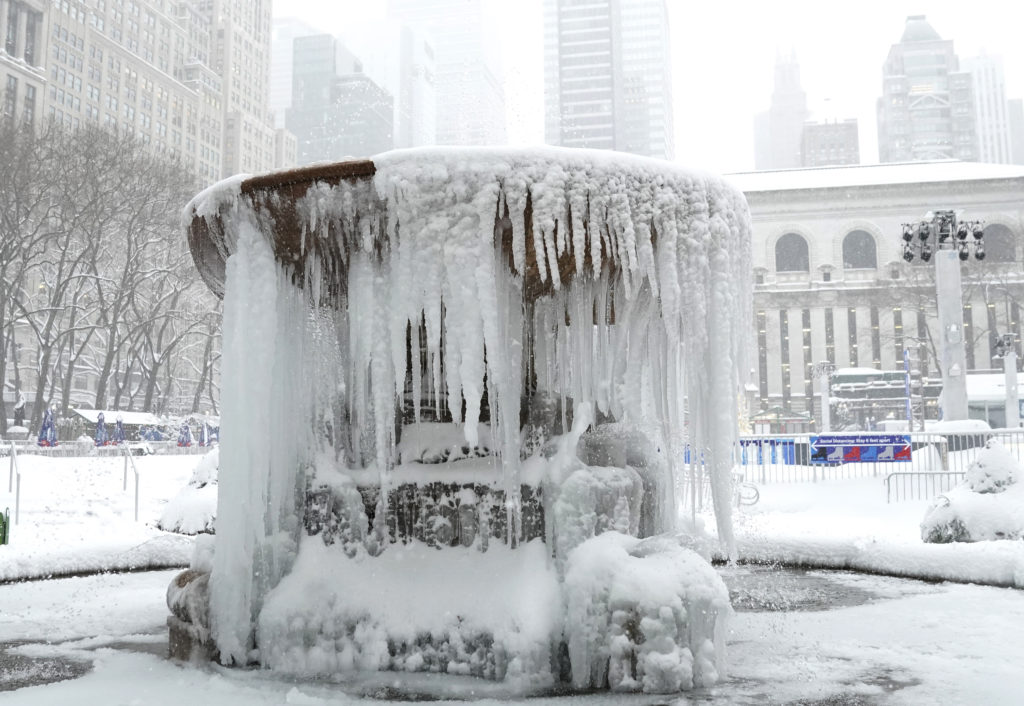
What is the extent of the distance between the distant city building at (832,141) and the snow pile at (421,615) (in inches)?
8196

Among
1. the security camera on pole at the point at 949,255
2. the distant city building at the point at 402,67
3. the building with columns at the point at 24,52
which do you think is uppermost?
the building with columns at the point at 24,52

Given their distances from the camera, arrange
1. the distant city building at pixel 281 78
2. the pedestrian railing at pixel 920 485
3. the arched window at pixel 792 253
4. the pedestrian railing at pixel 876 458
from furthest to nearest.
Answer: the distant city building at pixel 281 78 < the arched window at pixel 792 253 < the pedestrian railing at pixel 876 458 < the pedestrian railing at pixel 920 485

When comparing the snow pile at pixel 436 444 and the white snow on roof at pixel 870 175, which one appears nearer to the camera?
the snow pile at pixel 436 444

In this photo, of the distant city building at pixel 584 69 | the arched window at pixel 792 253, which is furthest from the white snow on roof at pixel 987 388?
the distant city building at pixel 584 69

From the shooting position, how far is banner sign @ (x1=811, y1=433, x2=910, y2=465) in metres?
18.9

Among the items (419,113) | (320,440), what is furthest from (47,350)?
(320,440)

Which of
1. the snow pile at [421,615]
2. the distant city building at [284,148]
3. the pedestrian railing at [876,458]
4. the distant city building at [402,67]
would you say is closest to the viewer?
the snow pile at [421,615]

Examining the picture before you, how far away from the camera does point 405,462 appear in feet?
18.6

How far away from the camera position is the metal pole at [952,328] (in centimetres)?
2062

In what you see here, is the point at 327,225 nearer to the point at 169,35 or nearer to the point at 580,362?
the point at 580,362

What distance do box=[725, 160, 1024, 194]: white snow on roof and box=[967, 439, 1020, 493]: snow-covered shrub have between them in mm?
58311

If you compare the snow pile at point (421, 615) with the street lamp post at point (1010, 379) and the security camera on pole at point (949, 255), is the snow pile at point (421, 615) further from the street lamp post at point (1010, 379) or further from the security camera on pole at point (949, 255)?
the street lamp post at point (1010, 379)

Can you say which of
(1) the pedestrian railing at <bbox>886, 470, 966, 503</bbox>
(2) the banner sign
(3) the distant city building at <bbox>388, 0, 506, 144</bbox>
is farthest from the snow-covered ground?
(2) the banner sign

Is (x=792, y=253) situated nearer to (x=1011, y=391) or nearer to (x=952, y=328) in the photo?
(x=1011, y=391)
